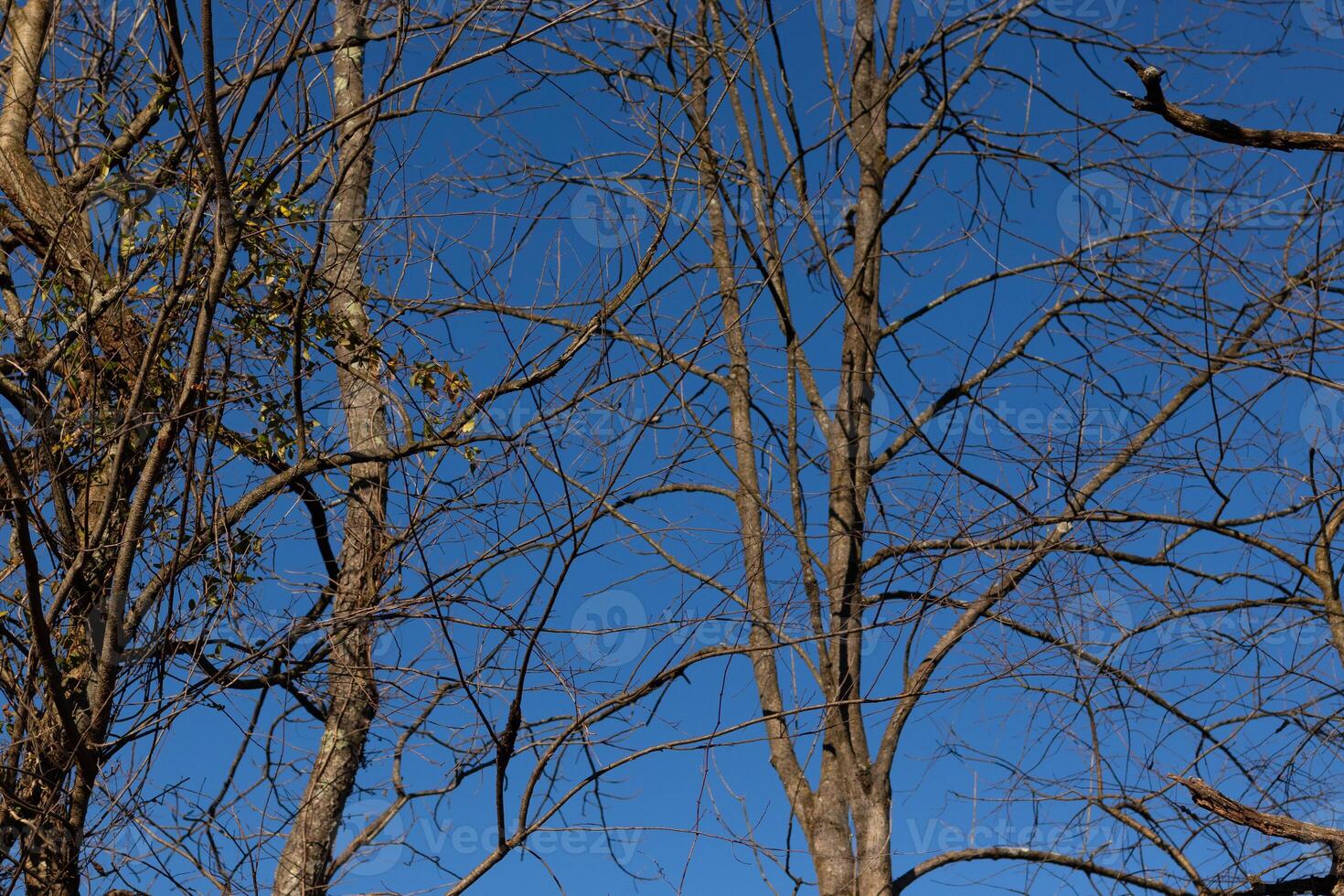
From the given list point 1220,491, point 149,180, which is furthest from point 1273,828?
point 149,180

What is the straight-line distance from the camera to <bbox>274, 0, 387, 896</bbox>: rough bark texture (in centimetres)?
451

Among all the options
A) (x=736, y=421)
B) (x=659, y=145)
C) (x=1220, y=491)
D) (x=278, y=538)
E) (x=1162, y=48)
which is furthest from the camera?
(x=1162, y=48)

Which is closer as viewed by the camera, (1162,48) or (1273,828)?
(1273,828)

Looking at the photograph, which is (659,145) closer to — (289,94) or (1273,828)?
(289,94)

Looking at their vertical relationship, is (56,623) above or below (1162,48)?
below

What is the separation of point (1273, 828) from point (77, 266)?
4.80m

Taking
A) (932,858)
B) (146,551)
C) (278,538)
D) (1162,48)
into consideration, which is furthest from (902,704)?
(1162,48)

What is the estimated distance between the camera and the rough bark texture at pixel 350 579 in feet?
14.8

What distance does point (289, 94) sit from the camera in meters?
4.01

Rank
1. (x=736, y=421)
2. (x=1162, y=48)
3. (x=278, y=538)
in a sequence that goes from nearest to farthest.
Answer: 1. (x=278, y=538)
2. (x=736, y=421)
3. (x=1162, y=48)

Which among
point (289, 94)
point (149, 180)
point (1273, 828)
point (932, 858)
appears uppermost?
point (149, 180)

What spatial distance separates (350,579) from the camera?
188 inches

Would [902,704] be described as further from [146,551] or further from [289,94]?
[289,94]

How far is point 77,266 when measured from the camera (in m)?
4.59
